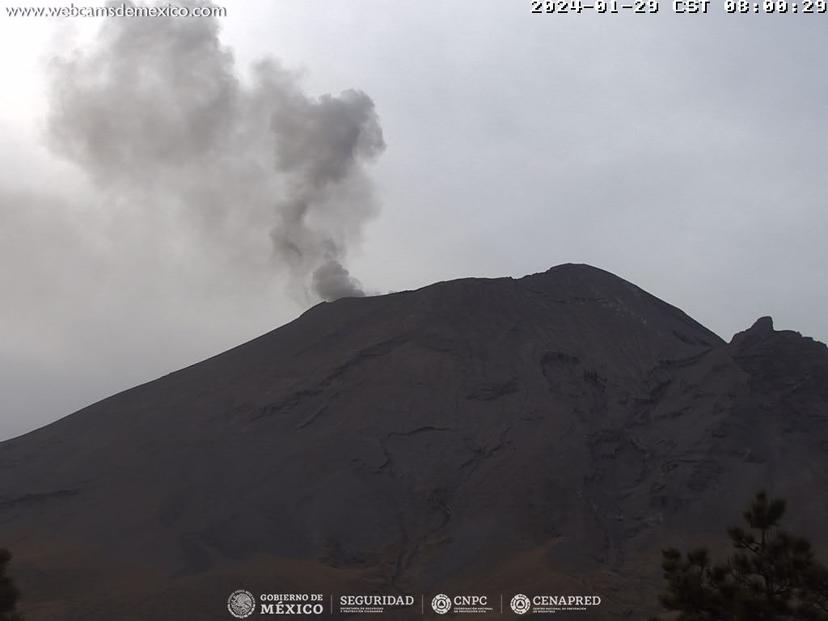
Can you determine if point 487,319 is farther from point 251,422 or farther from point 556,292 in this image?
point 251,422

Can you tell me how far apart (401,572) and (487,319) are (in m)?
36.1

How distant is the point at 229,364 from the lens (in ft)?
325

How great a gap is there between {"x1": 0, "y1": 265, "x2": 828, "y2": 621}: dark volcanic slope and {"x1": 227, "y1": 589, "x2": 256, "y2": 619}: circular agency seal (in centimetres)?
97

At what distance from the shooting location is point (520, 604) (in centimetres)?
6119

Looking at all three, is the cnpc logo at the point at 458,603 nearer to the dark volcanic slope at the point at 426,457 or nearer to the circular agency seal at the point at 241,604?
the dark volcanic slope at the point at 426,457

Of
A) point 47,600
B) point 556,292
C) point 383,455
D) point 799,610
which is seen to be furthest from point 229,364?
point 799,610

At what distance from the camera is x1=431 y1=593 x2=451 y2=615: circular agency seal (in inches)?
2456

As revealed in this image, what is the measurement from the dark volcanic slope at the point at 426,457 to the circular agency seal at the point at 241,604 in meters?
0.97

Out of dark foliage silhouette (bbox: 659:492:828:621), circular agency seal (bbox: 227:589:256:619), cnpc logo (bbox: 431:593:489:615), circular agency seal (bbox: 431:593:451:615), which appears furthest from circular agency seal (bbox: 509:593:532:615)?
dark foliage silhouette (bbox: 659:492:828:621)

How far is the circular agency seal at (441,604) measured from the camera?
6238 centimetres

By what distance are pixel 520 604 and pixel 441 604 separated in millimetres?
4909

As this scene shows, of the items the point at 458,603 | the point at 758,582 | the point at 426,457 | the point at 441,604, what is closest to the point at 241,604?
the point at 441,604

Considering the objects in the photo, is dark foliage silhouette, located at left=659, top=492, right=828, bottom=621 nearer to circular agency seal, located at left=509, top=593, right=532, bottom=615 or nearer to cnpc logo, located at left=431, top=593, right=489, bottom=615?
circular agency seal, located at left=509, top=593, right=532, bottom=615

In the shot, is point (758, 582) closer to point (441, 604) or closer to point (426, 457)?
point (441, 604)
